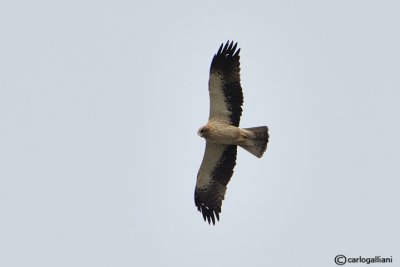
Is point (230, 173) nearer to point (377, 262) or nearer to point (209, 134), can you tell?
point (209, 134)

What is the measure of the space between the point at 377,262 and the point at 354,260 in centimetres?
73

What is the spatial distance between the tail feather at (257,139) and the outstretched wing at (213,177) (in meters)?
0.58

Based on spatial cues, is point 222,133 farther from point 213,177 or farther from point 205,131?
point 213,177

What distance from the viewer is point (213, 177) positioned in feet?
67.9

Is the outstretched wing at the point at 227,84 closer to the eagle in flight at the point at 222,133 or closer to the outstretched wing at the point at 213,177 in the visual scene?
Answer: the eagle in flight at the point at 222,133

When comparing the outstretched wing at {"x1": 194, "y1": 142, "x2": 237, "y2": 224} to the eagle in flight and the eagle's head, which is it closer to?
the eagle in flight

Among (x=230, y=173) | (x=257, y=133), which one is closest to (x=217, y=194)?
(x=230, y=173)

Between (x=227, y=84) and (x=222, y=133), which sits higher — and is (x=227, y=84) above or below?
above

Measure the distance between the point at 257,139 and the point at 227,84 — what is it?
1.64 metres

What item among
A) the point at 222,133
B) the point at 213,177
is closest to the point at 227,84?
the point at 222,133

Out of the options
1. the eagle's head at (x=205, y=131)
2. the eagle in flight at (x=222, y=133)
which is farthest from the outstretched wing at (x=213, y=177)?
the eagle's head at (x=205, y=131)

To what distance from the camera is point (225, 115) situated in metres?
20.0

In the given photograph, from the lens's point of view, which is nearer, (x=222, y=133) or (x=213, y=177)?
(x=222, y=133)

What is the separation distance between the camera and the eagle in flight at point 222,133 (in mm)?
19641
